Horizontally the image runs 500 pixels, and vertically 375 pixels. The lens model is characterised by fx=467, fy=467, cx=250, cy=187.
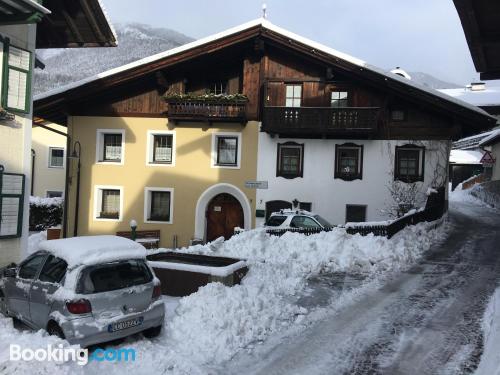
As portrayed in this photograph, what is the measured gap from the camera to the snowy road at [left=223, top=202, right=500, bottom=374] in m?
6.71

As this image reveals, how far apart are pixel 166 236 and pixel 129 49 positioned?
3493 inches

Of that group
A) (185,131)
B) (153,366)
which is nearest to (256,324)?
(153,366)

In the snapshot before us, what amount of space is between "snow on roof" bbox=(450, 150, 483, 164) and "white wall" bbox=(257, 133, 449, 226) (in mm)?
28548

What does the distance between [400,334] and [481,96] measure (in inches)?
1768

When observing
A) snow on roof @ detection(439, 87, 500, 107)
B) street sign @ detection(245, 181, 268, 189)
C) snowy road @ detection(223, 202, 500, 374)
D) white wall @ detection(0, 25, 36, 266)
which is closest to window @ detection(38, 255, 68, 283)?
snowy road @ detection(223, 202, 500, 374)

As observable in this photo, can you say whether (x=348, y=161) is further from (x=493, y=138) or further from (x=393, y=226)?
(x=493, y=138)

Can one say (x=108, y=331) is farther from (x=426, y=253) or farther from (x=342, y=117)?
(x=342, y=117)

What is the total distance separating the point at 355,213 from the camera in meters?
20.2

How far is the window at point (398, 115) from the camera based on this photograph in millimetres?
19969

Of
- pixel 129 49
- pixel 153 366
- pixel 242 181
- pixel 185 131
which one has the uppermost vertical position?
pixel 129 49

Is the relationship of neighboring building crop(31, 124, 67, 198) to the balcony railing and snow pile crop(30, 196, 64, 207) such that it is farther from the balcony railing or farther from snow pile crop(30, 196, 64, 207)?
the balcony railing

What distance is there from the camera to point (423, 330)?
8047 mm

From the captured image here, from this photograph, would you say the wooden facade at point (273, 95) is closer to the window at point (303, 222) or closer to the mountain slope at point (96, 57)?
the window at point (303, 222)

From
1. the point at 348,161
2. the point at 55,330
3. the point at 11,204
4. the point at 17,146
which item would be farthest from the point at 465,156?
the point at 55,330
